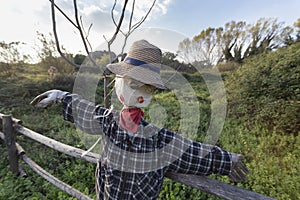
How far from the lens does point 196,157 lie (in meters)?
0.93

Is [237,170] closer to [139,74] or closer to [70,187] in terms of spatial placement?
[139,74]

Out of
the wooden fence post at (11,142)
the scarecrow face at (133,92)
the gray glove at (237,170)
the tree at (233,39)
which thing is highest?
the tree at (233,39)

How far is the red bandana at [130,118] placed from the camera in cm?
93

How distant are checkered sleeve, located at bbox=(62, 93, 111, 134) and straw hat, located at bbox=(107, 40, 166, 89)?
0.29 m

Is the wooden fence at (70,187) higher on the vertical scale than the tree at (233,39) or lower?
lower

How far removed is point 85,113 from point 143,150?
15.9 inches

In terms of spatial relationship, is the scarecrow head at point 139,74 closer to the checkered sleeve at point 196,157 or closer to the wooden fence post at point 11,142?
the checkered sleeve at point 196,157

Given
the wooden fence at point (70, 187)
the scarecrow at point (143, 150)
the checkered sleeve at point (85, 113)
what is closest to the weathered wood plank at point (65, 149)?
the wooden fence at point (70, 187)

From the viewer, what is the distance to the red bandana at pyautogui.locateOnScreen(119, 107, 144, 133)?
93 centimetres

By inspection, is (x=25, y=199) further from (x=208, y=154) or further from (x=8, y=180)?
(x=208, y=154)

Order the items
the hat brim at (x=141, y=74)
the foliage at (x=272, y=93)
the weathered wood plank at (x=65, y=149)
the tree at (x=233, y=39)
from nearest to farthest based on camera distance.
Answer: the hat brim at (x=141, y=74) < the weathered wood plank at (x=65, y=149) < the foliage at (x=272, y=93) < the tree at (x=233, y=39)

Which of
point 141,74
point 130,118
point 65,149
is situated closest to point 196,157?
point 130,118

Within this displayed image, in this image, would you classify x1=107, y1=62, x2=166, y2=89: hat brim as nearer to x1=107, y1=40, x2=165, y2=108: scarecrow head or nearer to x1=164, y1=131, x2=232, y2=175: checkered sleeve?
x1=107, y1=40, x2=165, y2=108: scarecrow head

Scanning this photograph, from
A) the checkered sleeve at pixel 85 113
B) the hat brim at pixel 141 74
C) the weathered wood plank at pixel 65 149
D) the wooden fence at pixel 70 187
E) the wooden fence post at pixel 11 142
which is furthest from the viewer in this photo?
the wooden fence post at pixel 11 142
